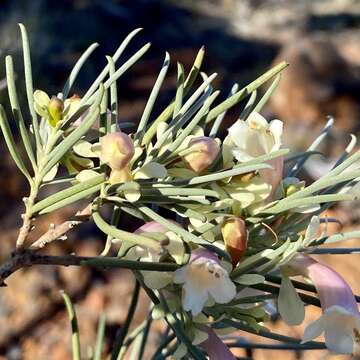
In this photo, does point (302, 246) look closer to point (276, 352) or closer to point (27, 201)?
point (27, 201)

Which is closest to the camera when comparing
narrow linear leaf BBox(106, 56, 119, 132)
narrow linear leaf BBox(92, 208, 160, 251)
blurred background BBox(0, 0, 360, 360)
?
narrow linear leaf BBox(92, 208, 160, 251)

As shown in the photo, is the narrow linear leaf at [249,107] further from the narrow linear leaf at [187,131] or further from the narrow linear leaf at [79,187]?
the narrow linear leaf at [79,187]

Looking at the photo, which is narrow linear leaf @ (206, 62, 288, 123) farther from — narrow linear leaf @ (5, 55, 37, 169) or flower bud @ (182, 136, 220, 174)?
narrow linear leaf @ (5, 55, 37, 169)

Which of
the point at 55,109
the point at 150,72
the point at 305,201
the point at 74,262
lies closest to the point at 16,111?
the point at 55,109

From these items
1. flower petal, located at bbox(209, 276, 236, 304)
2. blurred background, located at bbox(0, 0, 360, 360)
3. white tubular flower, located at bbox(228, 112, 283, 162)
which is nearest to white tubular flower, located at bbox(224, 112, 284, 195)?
white tubular flower, located at bbox(228, 112, 283, 162)

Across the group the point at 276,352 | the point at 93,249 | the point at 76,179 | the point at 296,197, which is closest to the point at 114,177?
the point at 76,179

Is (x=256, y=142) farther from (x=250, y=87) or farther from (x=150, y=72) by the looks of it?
(x=150, y=72)
